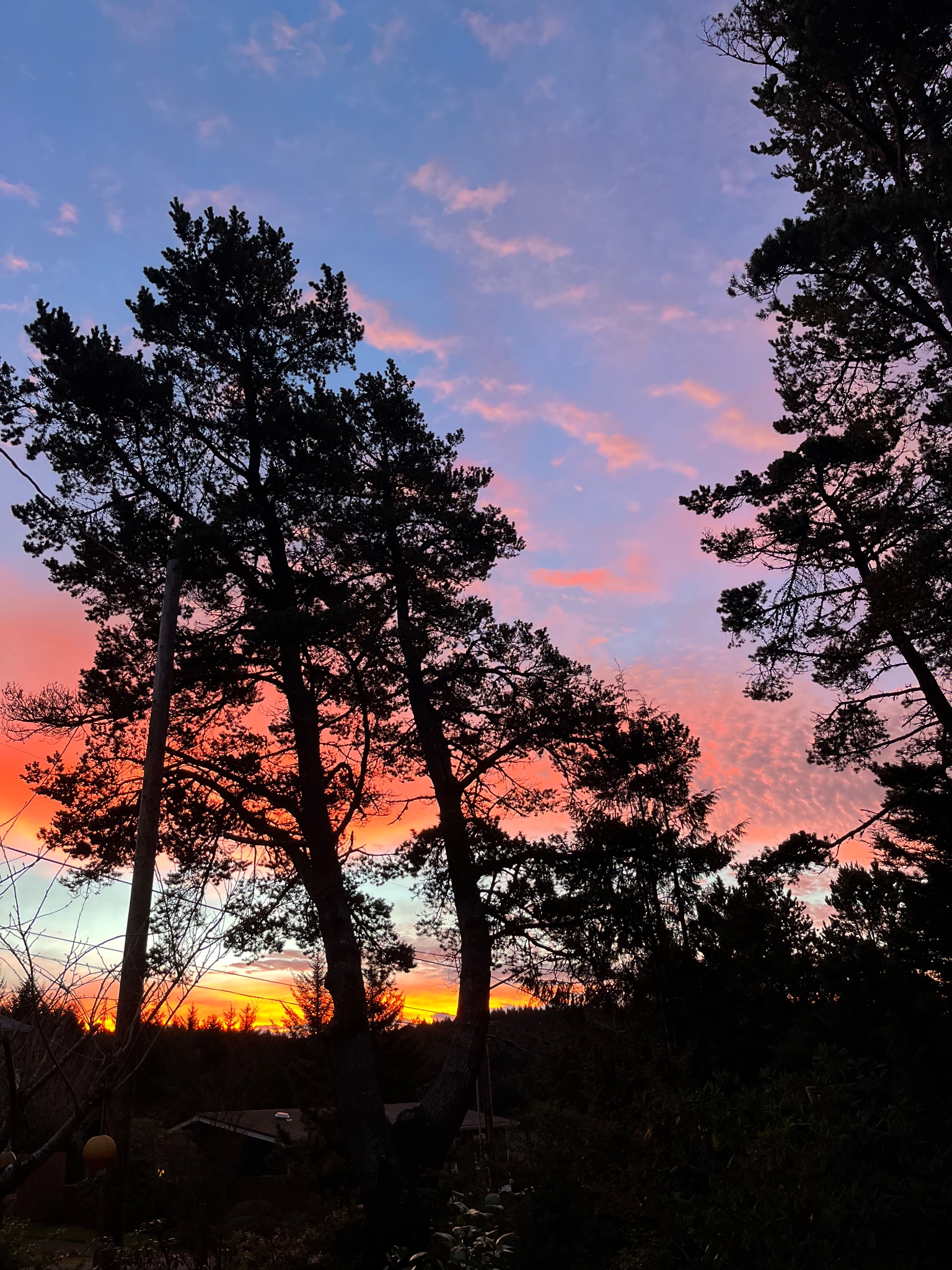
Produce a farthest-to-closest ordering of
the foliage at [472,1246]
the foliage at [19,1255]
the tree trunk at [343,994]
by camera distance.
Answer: the tree trunk at [343,994], the foliage at [19,1255], the foliage at [472,1246]

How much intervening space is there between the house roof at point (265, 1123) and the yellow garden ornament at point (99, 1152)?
21.3 metres

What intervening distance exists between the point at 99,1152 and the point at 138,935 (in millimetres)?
1424

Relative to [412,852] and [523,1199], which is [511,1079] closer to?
[412,852]

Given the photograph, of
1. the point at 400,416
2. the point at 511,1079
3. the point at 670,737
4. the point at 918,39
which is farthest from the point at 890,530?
the point at 511,1079

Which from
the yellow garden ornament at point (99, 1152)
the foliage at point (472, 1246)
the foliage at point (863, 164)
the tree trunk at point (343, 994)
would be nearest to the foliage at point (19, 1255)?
the tree trunk at point (343, 994)

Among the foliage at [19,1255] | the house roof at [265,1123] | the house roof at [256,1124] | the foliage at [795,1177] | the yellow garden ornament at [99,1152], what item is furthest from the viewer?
the house roof at [256,1124]

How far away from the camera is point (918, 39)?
9.69 meters

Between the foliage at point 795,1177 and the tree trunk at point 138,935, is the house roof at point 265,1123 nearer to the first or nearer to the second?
the tree trunk at point 138,935

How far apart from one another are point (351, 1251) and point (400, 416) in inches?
517

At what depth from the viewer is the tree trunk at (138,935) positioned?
5762mm

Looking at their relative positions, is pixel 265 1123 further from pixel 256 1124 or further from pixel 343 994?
pixel 343 994

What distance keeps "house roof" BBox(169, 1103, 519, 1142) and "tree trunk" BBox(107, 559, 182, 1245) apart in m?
19.9

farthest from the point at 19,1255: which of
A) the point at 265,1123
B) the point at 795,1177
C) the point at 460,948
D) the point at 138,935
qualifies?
the point at 265,1123

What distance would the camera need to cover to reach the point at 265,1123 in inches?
1230
